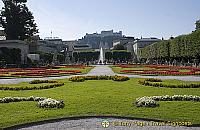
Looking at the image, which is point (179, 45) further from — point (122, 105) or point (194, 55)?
point (122, 105)

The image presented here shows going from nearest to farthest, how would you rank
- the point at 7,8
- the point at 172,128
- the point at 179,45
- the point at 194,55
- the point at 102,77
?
the point at 172,128 < the point at 102,77 < the point at 194,55 < the point at 179,45 < the point at 7,8

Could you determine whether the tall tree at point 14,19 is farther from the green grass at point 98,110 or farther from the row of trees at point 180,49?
the green grass at point 98,110

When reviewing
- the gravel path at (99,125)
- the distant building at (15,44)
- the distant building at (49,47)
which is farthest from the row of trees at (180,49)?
the gravel path at (99,125)

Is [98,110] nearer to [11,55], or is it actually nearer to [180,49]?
[180,49]

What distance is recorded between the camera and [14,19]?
6222 cm

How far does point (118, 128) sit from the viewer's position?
8.86 m

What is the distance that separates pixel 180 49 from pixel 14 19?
3044cm

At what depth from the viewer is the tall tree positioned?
6222 centimetres

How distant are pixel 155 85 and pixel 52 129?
11052 mm

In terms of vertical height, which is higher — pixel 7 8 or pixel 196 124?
pixel 7 8

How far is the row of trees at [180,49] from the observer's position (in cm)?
4984

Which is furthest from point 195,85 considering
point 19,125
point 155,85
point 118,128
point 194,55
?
point 194,55

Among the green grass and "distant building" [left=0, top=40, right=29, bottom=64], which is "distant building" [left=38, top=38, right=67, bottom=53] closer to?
"distant building" [left=0, top=40, right=29, bottom=64]

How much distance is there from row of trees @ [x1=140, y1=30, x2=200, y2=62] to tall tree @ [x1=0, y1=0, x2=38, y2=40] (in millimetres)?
27809
